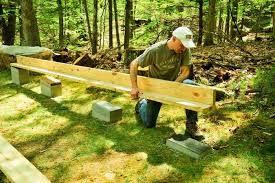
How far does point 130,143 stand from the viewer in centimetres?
542

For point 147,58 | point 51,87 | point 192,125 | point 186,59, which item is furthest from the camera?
point 51,87

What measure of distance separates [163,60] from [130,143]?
1.50 meters

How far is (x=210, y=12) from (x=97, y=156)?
10.9 m

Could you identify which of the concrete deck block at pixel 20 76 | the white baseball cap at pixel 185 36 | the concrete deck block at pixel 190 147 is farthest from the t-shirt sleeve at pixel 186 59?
the concrete deck block at pixel 20 76

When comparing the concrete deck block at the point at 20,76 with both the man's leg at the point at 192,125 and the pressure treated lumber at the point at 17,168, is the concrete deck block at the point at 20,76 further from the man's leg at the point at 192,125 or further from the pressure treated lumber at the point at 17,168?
the man's leg at the point at 192,125

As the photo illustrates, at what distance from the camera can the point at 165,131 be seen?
228 inches

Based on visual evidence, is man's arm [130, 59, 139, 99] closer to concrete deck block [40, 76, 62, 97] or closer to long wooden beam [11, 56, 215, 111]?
long wooden beam [11, 56, 215, 111]

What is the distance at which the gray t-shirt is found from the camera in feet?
17.9

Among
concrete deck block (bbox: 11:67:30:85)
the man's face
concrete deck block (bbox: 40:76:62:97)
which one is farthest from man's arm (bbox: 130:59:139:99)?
concrete deck block (bbox: 11:67:30:85)

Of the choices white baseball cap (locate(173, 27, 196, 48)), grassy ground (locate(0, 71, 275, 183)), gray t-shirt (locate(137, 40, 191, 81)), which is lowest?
grassy ground (locate(0, 71, 275, 183))

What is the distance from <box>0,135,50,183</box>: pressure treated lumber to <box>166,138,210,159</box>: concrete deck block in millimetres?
2180

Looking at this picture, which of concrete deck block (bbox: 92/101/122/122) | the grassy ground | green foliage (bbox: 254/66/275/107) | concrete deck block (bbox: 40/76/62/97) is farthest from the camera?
concrete deck block (bbox: 40/76/62/97)

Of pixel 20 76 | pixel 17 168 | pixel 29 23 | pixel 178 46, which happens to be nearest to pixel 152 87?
pixel 178 46

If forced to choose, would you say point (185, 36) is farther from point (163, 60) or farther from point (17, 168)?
point (17, 168)
